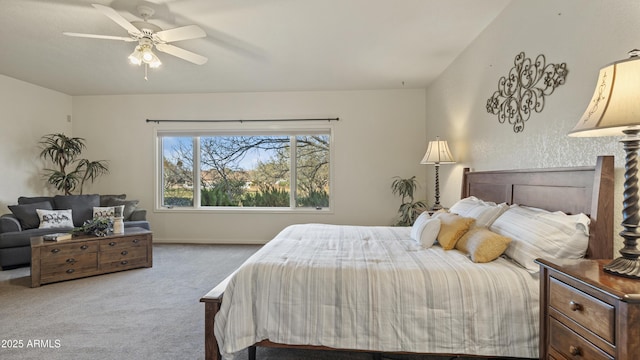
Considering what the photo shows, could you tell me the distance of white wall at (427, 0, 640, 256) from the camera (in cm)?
159

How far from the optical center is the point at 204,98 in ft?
17.0

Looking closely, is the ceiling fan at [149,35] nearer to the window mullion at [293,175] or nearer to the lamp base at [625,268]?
the window mullion at [293,175]

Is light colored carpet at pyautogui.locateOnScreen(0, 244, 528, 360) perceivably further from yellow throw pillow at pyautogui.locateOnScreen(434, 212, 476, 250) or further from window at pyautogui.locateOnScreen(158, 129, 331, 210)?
window at pyautogui.locateOnScreen(158, 129, 331, 210)

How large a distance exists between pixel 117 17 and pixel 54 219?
10.6ft

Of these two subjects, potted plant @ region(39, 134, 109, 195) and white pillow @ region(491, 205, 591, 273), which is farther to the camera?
potted plant @ region(39, 134, 109, 195)

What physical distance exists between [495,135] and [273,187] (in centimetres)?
353

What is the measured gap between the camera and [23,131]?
15.1ft

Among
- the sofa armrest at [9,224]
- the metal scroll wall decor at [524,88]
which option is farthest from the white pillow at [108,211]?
the metal scroll wall decor at [524,88]

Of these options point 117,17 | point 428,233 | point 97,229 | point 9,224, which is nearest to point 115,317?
point 97,229

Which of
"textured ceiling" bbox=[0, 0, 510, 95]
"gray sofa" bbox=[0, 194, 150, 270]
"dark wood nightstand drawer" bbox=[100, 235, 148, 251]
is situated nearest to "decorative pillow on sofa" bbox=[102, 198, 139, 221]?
"gray sofa" bbox=[0, 194, 150, 270]

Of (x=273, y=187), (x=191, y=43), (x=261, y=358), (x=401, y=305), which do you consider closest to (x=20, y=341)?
(x=261, y=358)

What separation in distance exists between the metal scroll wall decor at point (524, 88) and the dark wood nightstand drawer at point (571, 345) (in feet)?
5.01

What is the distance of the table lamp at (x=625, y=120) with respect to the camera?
1.05m

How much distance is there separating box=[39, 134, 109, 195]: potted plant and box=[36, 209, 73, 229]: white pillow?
0.88m
